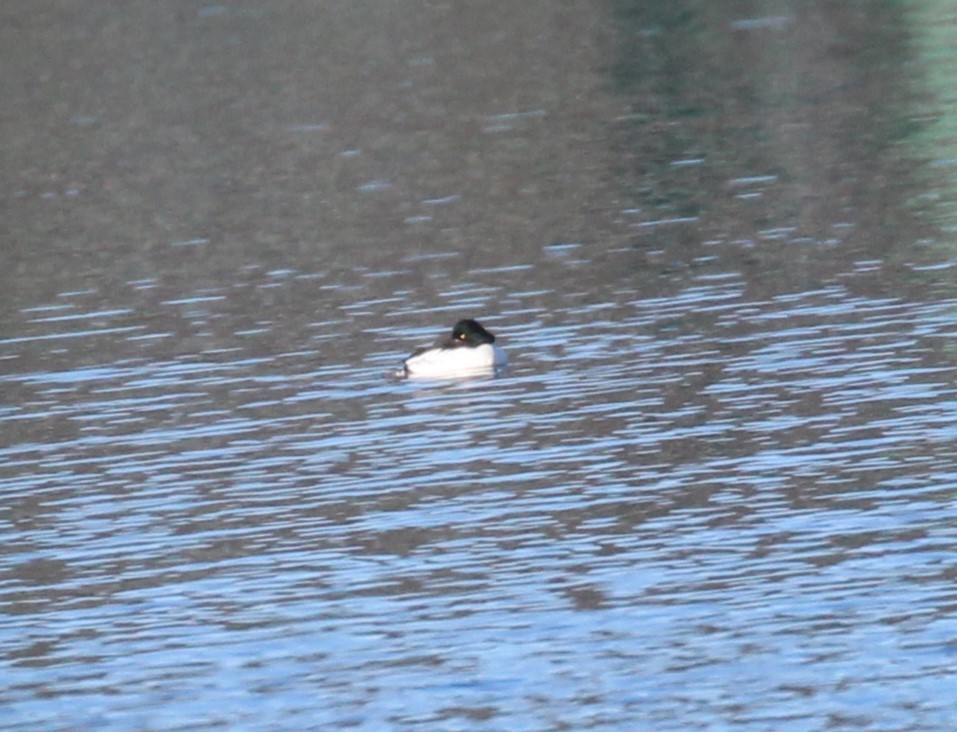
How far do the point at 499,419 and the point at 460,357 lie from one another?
8.72ft

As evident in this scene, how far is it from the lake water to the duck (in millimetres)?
241

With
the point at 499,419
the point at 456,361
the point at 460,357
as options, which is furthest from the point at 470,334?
the point at 499,419

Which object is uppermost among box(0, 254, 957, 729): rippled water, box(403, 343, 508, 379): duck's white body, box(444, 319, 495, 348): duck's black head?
box(444, 319, 495, 348): duck's black head

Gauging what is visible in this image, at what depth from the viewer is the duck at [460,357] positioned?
99.7ft

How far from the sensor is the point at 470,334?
3030 cm

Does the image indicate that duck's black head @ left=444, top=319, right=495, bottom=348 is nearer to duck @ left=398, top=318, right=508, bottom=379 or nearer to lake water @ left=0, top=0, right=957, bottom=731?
duck @ left=398, top=318, right=508, bottom=379

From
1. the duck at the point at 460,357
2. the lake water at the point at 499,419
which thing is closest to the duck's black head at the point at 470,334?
the duck at the point at 460,357

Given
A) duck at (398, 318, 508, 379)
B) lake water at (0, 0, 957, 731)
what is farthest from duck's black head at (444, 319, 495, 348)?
lake water at (0, 0, 957, 731)

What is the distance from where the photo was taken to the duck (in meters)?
30.4

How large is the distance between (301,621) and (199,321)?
16.2m

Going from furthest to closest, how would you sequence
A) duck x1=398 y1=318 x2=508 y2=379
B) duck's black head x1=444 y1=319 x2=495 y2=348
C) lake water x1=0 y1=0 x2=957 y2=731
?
duck x1=398 y1=318 x2=508 y2=379, duck's black head x1=444 y1=319 x2=495 y2=348, lake water x1=0 y1=0 x2=957 y2=731

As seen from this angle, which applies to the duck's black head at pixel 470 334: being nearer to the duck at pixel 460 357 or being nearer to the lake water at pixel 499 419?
the duck at pixel 460 357

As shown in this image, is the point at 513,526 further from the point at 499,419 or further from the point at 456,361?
the point at 456,361

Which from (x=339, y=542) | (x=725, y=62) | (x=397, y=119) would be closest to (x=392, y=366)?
(x=339, y=542)
